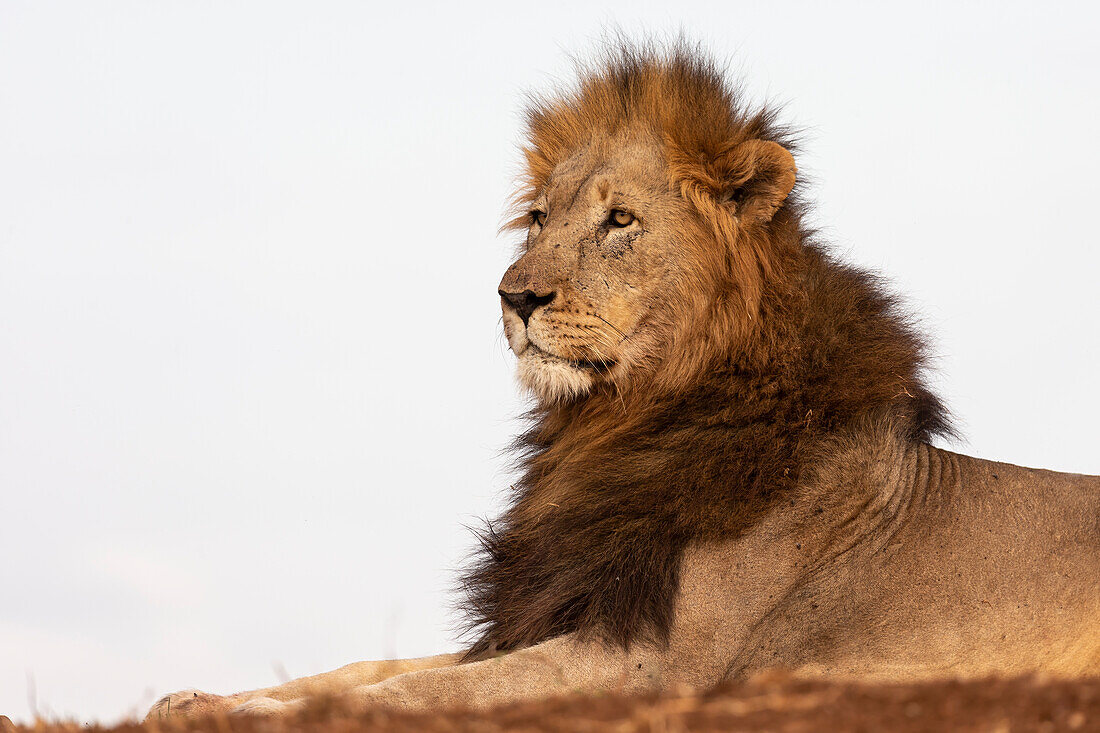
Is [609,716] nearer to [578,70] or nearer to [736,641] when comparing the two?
[736,641]

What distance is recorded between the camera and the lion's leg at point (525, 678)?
15.0 feet

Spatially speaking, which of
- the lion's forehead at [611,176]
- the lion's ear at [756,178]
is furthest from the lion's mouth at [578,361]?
the lion's ear at [756,178]

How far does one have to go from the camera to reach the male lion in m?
4.96

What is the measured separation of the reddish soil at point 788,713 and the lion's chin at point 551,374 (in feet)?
7.29

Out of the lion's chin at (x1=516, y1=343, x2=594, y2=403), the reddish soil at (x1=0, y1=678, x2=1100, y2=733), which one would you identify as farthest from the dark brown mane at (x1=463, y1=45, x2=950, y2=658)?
the reddish soil at (x1=0, y1=678, x2=1100, y2=733)

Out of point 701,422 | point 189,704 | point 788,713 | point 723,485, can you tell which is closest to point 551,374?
point 701,422

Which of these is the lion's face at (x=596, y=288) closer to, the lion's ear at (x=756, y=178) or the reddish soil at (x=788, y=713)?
the lion's ear at (x=756, y=178)

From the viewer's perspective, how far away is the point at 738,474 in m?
5.14

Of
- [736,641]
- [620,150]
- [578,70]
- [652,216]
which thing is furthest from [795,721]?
[578,70]

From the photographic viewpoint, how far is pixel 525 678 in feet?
15.3

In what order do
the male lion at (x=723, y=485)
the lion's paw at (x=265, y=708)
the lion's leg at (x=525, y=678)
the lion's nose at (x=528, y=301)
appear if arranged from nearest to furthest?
the lion's paw at (x=265, y=708), the lion's leg at (x=525, y=678), the male lion at (x=723, y=485), the lion's nose at (x=528, y=301)

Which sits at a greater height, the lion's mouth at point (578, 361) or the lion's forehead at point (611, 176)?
the lion's forehead at point (611, 176)

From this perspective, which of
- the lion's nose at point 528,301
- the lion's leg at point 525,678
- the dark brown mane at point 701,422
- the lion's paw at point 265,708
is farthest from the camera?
the lion's nose at point 528,301

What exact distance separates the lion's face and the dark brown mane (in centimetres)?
16
